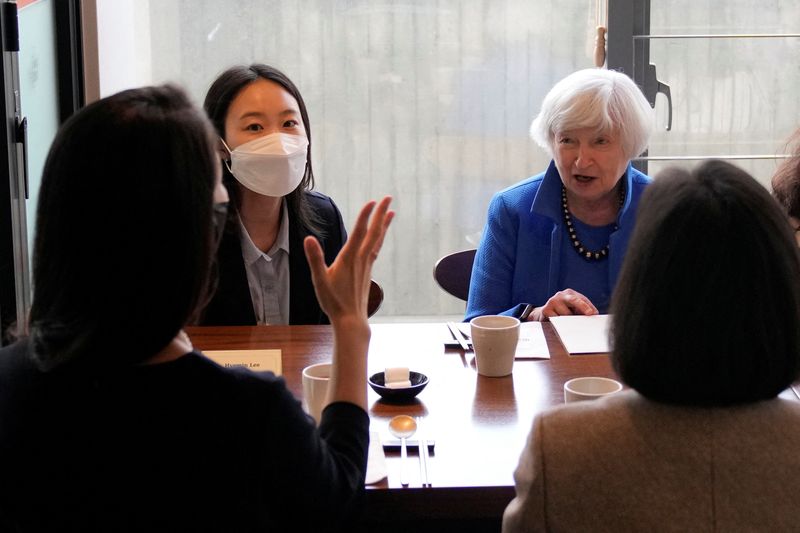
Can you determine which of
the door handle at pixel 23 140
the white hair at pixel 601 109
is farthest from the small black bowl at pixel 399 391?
the door handle at pixel 23 140

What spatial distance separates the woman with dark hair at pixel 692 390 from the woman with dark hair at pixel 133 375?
305mm

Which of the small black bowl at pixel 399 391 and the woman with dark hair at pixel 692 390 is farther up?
the woman with dark hair at pixel 692 390

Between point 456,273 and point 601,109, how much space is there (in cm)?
58

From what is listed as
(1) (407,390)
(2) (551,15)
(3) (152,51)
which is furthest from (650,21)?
(1) (407,390)

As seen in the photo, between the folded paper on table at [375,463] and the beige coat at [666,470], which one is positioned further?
the folded paper on table at [375,463]

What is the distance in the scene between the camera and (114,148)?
99cm

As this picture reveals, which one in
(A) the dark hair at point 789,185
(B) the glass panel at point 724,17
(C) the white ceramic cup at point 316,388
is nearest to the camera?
(C) the white ceramic cup at point 316,388

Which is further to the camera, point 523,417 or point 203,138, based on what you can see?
point 523,417

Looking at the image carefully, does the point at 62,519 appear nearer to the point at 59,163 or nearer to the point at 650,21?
the point at 59,163

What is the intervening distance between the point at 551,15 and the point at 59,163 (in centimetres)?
286

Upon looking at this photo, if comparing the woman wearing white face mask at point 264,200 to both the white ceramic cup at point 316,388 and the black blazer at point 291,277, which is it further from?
the white ceramic cup at point 316,388

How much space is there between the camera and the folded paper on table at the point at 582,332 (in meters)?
1.88

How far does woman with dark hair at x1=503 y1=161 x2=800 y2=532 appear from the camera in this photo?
1022mm

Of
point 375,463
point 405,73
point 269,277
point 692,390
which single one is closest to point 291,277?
point 269,277
